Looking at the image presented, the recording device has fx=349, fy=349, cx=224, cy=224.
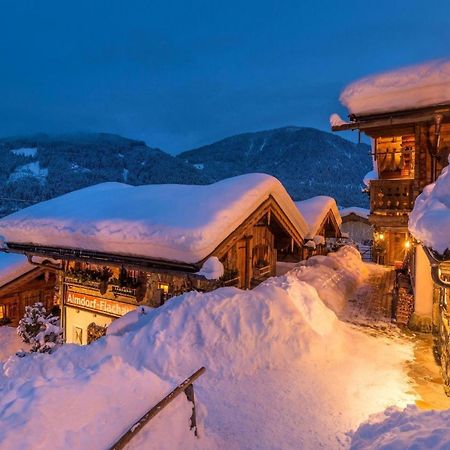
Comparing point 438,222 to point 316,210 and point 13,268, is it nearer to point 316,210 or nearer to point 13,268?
point 316,210

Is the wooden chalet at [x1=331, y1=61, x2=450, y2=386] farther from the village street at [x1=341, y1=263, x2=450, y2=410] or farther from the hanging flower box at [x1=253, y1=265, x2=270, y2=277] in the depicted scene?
the hanging flower box at [x1=253, y1=265, x2=270, y2=277]

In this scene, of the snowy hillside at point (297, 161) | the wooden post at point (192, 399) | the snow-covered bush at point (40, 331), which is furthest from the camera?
the snowy hillside at point (297, 161)

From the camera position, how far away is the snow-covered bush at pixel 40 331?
1161 cm

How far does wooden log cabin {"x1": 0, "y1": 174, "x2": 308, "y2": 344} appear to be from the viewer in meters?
8.20

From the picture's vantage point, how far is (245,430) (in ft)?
16.1

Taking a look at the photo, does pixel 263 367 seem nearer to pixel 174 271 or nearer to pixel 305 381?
pixel 305 381

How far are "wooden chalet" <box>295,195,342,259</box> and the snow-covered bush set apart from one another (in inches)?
366

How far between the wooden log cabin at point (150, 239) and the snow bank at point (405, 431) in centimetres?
414

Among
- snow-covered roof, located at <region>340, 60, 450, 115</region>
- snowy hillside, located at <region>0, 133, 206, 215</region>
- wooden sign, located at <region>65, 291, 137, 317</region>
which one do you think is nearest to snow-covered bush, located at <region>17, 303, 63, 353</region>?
wooden sign, located at <region>65, 291, 137, 317</region>

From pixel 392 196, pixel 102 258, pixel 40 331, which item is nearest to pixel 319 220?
pixel 392 196

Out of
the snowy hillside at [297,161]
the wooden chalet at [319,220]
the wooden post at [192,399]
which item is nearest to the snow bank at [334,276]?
the wooden chalet at [319,220]

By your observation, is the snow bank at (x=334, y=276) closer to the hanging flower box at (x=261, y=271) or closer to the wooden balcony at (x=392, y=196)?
the hanging flower box at (x=261, y=271)

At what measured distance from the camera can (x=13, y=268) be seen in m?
15.1

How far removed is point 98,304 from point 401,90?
38.2ft
